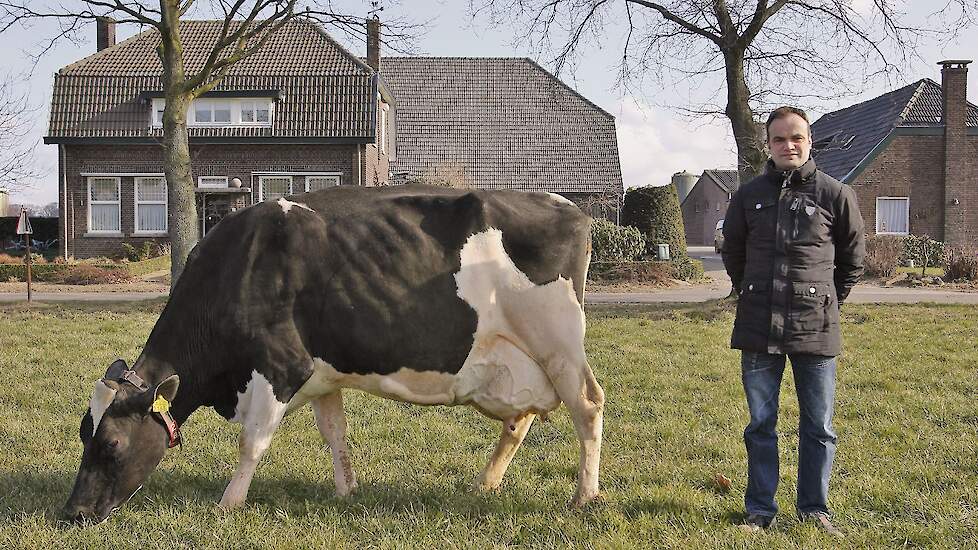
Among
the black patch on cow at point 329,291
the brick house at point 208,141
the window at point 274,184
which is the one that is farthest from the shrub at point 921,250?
the black patch on cow at point 329,291

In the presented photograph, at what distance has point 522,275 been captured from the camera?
16.4 feet

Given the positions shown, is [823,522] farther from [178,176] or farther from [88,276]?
[88,276]

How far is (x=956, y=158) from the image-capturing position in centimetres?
3438

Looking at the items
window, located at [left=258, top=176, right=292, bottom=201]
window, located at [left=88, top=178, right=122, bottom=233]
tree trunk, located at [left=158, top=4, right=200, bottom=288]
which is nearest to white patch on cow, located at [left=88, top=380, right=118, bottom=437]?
tree trunk, located at [left=158, top=4, right=200, bottom=288]

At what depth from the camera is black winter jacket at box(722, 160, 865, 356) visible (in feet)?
14.6

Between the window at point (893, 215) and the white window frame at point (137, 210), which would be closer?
the white window frame at point (137, 210)

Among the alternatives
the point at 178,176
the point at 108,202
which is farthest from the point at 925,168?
the point at 108,202

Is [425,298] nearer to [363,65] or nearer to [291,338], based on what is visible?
[291,338]

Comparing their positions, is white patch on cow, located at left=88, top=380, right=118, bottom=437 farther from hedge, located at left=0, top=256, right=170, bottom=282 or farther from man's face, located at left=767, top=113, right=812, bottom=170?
hedge, located at left=0, top=256, right=170, bottom=282

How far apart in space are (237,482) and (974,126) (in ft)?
119

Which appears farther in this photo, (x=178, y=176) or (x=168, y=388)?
(x=178, y=176)

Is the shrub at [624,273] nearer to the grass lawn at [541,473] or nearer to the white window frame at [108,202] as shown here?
the grass lawn at [541,473]

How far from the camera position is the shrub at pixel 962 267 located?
22609mm

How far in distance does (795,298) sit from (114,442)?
140 inches
